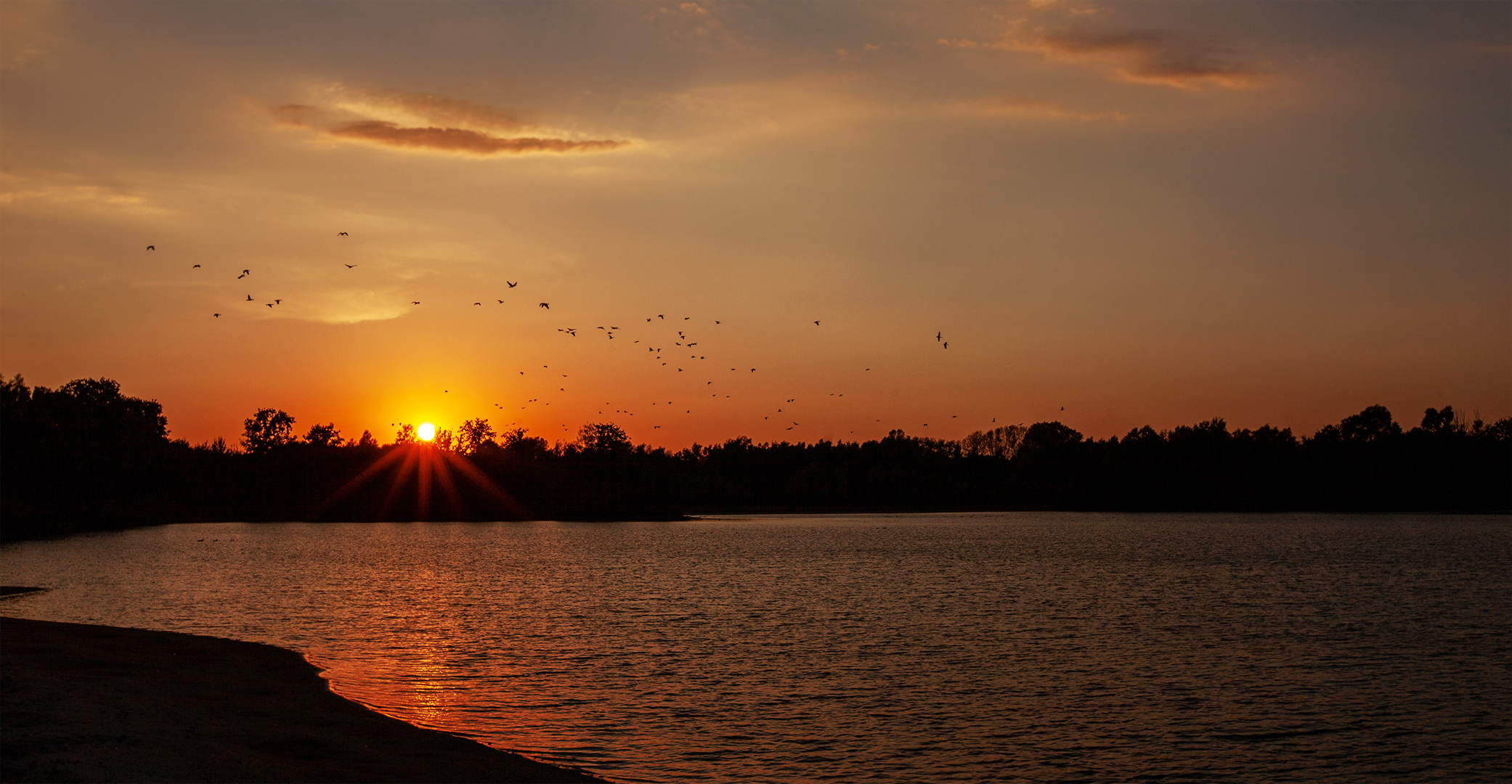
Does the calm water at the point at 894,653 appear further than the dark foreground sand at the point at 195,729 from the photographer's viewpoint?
Yes

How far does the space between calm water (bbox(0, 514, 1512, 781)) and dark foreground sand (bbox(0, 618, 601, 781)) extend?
2244 millimetres

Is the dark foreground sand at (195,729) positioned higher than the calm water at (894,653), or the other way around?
the dark foreground sand at (195,729)

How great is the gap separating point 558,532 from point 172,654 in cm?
13116

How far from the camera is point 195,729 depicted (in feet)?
71.7

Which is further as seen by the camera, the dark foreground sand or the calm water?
the calm water

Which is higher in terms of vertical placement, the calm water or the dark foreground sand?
the dark foreground sand

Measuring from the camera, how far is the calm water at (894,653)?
25.6 m

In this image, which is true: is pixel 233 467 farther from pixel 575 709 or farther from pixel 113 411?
pixel 575 709

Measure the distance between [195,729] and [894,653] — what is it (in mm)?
24904

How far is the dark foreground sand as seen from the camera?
1848 cm

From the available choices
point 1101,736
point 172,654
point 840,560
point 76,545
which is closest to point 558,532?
point 76,545

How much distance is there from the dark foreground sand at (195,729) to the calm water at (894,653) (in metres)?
2.24

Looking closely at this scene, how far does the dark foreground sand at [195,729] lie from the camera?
1848 cm

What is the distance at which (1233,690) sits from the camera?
33.2 m
